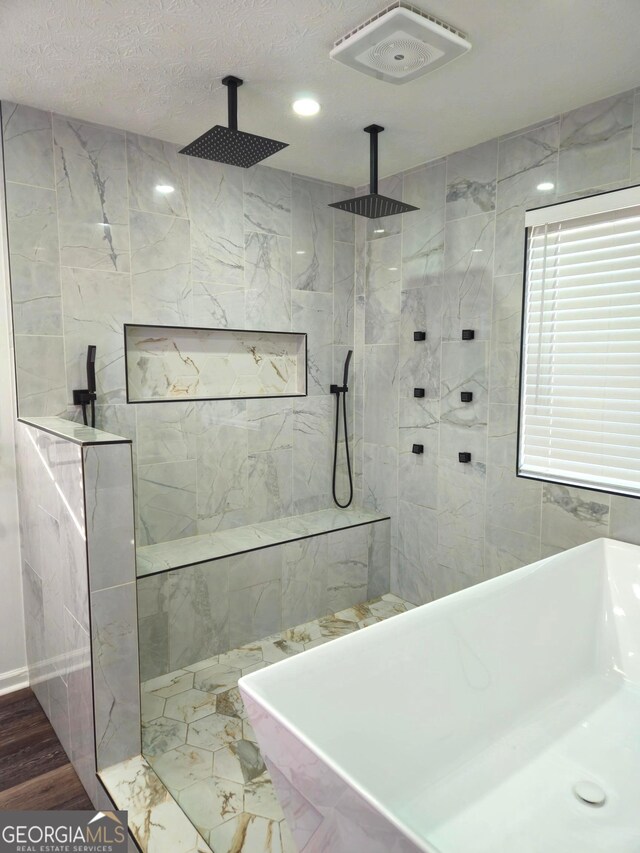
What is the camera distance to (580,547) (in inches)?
98.0

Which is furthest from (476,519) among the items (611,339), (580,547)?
(611,339)

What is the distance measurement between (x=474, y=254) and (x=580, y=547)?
1.58m

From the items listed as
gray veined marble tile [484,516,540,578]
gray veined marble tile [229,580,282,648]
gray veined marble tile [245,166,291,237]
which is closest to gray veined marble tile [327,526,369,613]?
gray veined marble tile [229,580,282,648]

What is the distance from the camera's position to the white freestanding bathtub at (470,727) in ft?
4.45

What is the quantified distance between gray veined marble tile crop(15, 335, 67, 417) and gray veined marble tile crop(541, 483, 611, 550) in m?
2.38

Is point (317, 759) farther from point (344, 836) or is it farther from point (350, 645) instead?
point (350, 645)

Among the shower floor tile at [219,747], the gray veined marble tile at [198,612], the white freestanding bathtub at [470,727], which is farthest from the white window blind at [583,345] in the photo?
the gray veined marble tile at [198,612]

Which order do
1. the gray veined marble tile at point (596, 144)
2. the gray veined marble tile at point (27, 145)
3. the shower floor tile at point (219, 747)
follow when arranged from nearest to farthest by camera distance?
1. the shower floor tile at point (219, 747)
2. the gray veined marble tile at point (596, 144)
3. the gray veined marble tile at point (27, 145)

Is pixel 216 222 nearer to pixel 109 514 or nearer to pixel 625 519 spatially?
pixel 109 514

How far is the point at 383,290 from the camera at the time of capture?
3645 millimetres

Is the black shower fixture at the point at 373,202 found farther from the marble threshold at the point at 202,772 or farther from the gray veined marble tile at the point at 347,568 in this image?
the marble threshold at the point at 202,772

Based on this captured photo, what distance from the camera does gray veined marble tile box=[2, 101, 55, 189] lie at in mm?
2527

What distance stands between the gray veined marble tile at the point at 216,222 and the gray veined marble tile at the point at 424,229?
988 mm

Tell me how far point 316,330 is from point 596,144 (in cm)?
180
